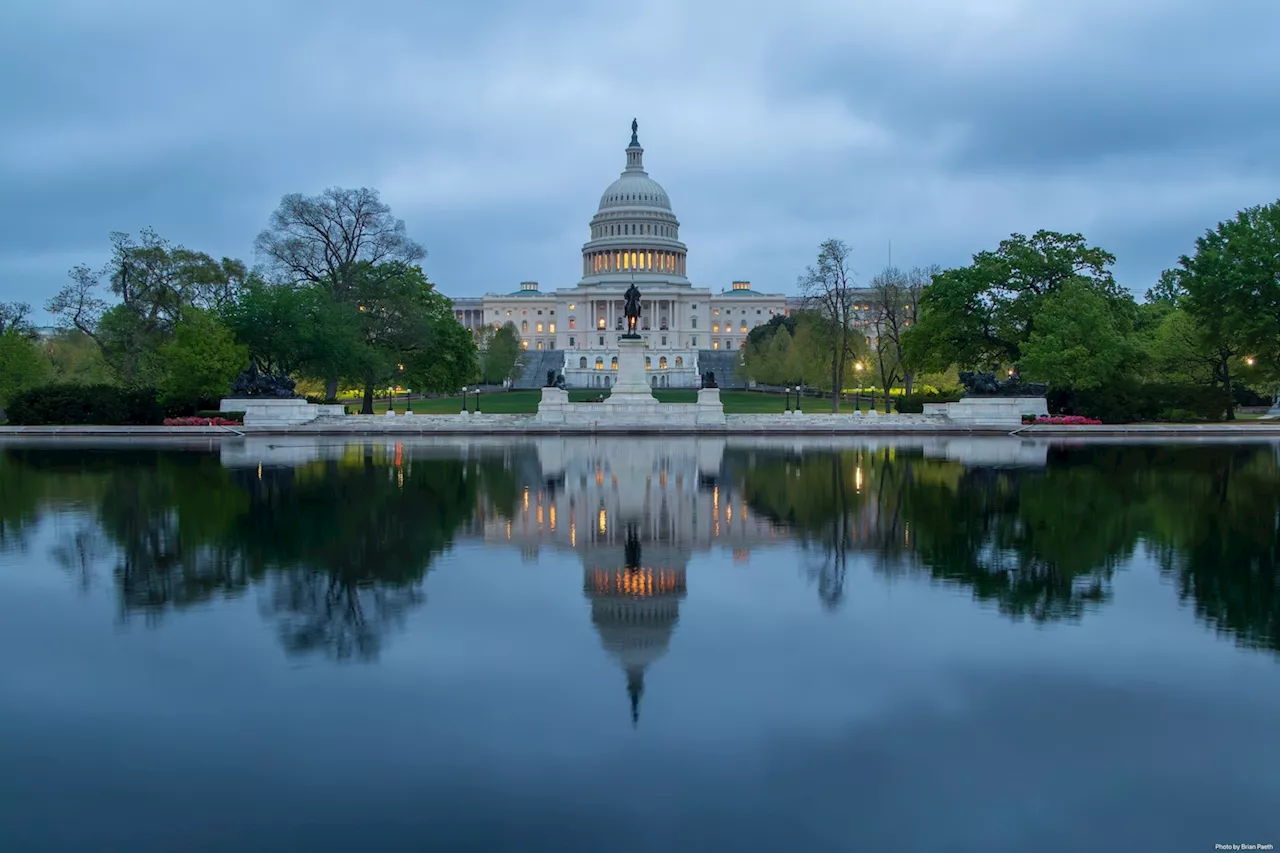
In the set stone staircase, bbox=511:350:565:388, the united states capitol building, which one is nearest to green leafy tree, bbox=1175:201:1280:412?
stone staircase, bbox=511:350:565:388

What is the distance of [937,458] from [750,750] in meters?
24.9

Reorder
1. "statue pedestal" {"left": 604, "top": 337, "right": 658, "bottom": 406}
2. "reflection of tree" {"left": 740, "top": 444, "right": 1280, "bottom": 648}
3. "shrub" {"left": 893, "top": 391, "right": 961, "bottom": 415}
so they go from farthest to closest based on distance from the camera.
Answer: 1. "shrub" {"left": 893, "top": 391, "right": 961, "bottom": 415}
2. "statue pedestal" {"left": 604, "top": 337, "right": 658, "bottom": 406}
3. "reflection of tree" {"left": 740, "top": 444, "right": 1280, "bottom": 648}

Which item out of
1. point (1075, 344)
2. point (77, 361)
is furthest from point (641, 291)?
point (1075, 344)

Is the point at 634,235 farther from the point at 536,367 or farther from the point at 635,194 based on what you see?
the point at 536,367

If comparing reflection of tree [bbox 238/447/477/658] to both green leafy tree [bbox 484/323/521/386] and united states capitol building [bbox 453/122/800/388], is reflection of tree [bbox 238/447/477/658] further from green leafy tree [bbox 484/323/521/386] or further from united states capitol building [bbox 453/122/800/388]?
united states capitol building [bbox 453/122/800/388]

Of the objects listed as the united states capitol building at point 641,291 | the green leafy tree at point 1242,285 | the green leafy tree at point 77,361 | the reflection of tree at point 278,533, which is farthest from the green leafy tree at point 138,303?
the united states capitol building at point 641,291

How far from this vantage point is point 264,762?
661 centimetres

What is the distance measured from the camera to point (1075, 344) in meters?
47.2

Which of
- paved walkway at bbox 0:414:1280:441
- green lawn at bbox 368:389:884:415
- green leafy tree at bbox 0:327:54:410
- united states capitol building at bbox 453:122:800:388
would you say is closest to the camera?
paved walkway at bbox 0:414:1280:441

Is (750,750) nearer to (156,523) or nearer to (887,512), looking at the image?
(887,512)

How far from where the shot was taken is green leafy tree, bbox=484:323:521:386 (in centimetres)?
9056

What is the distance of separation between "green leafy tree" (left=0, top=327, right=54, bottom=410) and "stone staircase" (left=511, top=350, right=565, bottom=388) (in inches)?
2290

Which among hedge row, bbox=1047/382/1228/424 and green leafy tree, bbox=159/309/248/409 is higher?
green leafy tree, bbox=159/309/248/409

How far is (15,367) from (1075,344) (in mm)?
51522
